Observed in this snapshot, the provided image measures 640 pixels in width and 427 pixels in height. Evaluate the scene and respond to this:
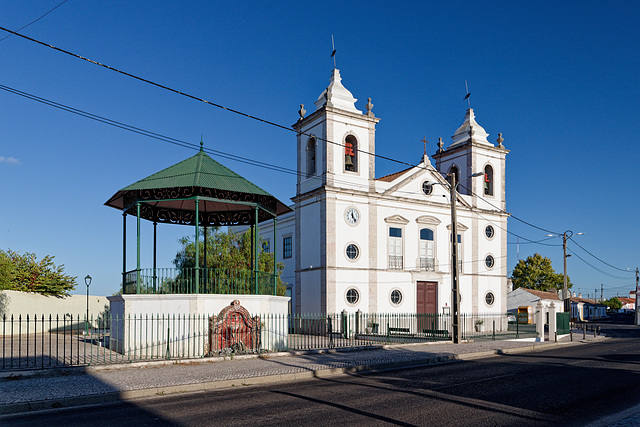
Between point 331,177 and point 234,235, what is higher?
point 331,177

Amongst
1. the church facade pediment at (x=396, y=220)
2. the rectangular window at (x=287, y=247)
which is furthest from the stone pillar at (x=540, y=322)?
the rectangular window at (x=287, y=247)

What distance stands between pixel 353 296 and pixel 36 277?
1977 centimetres

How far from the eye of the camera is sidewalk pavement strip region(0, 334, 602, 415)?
10.5 metres

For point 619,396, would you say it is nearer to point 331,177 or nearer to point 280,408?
point 280,408

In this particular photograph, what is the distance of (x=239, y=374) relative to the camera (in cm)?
1329

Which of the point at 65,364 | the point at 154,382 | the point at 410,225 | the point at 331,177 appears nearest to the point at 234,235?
the point at 331,177

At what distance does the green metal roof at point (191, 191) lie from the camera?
17.9 m

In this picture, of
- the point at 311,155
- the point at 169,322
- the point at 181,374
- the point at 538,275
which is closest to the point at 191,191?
the point at 169,322

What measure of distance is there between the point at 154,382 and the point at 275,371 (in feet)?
10.3

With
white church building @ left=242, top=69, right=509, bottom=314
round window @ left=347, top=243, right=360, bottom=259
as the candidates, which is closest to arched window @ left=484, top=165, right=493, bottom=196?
white church building @ left=242, top=69, right=509, bottom=314

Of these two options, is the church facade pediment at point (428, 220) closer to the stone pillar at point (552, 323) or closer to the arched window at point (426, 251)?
the arched window at point (426, 251)

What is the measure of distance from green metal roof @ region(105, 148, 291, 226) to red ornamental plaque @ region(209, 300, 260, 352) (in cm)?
370

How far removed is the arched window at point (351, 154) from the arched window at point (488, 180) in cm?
1239

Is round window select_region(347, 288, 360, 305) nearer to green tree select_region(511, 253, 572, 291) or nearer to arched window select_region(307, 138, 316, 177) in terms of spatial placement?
arched window select_region(307, 138, 316, 177)
